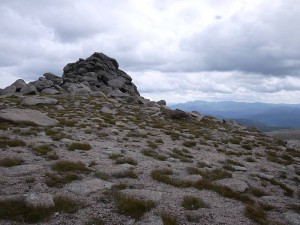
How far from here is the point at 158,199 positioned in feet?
38.4

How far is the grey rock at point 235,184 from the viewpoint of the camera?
14.2 metres

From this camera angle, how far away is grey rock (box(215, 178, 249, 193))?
14.2 metres

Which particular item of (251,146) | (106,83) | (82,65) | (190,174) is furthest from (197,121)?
(82,65)

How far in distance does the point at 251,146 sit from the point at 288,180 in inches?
431

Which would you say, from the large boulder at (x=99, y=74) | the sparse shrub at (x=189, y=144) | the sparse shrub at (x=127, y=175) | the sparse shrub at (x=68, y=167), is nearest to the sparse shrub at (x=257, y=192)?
the sparse shrub at (x=127, y=175)

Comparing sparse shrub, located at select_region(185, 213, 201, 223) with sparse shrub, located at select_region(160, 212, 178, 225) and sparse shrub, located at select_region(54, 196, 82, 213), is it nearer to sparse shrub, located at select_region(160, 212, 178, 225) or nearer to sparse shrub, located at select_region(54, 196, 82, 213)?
sparse shrub, located at select_region(160, 212, 178, 225)

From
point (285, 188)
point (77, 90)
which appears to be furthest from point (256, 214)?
point (77, 90)

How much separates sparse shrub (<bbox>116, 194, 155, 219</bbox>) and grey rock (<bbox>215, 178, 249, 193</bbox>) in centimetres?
487

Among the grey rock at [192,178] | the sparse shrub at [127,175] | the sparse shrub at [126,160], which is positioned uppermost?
the sparse shrub at [126,160]

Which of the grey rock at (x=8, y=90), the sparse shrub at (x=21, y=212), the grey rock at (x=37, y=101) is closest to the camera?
the sparse shrub at (x=21, y=212)

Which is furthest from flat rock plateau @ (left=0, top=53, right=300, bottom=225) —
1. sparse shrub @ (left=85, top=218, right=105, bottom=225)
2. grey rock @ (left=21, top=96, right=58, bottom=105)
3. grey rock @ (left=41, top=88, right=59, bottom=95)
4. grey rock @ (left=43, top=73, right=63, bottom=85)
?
grey rock @ (left=43, top=73, right=63, bottom=85)

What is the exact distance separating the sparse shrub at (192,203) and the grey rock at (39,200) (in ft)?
15.3

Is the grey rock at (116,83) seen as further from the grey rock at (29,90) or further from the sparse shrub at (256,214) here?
the sparse shrub at (256,214)

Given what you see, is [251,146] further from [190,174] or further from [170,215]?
[170,215]
